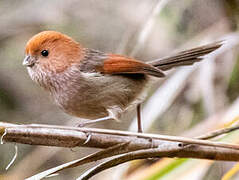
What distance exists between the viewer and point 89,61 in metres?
3.56

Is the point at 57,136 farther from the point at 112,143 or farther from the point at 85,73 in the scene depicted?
the point at 85,73

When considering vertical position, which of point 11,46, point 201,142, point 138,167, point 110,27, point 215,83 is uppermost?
point 110,27

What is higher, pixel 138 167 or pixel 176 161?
pixel 138 167

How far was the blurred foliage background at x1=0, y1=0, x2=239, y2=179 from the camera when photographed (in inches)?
153

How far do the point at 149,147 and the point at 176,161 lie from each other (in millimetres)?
496

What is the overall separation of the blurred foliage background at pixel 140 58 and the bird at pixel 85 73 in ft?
1.19

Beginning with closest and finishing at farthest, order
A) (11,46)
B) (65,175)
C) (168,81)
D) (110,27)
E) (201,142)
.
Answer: (201,142) → (168,81) → (65,175) → (11,46) → (110,27)

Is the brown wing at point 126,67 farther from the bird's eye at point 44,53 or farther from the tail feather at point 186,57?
the bird's eye at point 44,53

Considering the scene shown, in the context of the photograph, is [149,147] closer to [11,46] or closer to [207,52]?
[207,52]

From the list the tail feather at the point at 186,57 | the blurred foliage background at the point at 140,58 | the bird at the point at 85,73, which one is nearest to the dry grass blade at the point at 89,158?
the blurred foliage background at the point at 140,58

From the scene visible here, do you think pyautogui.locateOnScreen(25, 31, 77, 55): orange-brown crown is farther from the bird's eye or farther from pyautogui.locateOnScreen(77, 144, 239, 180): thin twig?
pyautogui.locateOnScreen(77, 144, 239, 180): thin twig

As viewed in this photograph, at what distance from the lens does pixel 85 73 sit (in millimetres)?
3451

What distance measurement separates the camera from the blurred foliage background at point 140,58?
390 centimetres

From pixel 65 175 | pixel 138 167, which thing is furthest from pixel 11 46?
pixel 138 167
